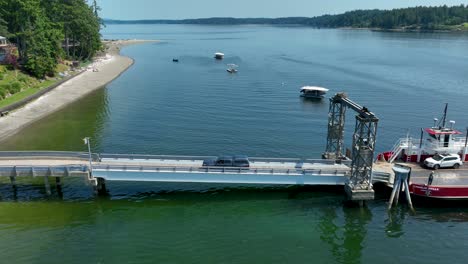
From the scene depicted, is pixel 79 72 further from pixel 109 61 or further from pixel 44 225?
pixel 44 225

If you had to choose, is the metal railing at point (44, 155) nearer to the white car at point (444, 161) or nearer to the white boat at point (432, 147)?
the white boat at point (432, 147)

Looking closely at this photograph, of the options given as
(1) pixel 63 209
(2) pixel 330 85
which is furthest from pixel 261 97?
(1) pixel 63 209

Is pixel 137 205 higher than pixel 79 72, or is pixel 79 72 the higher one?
pixel 79 72

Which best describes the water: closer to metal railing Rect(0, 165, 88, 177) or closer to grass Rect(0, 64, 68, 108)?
metal railing Rect(0, 165, 88, 177)

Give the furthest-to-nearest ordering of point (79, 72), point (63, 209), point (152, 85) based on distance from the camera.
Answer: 1. point (79, 72)
2. point (152, 85)
3. point (63, 209)

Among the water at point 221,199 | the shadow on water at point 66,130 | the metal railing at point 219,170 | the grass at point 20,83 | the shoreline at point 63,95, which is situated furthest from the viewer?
the grass at point 20,83

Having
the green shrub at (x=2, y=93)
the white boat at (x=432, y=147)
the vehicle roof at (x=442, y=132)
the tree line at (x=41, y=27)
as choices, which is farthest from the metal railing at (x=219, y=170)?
the tree line at (x=41, y=27)

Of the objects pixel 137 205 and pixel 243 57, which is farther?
pixel 243 57
